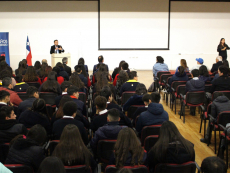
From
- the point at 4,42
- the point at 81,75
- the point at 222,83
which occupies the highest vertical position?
the point at 4,42

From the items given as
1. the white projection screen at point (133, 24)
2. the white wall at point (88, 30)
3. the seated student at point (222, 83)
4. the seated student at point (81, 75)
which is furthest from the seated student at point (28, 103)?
the white projection screen at point (133, 24)

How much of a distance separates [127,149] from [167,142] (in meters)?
0.45

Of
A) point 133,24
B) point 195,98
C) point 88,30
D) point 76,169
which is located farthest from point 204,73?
point 88,30

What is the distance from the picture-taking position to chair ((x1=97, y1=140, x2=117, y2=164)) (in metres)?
3.38

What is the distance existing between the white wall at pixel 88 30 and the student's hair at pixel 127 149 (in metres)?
11.4

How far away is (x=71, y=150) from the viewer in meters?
2.82

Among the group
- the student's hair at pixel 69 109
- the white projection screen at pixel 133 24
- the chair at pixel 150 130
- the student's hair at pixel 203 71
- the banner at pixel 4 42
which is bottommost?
the chair at pixel 150 130

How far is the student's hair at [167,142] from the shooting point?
2.90m

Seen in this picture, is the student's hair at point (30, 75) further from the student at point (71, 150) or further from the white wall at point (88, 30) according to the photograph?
the white wall at point (88, 30)

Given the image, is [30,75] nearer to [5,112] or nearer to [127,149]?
[5,112]

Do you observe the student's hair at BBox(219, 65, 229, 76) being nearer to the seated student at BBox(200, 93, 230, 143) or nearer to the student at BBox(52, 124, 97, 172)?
the seated student at BBox(200, 93, 230, 143)

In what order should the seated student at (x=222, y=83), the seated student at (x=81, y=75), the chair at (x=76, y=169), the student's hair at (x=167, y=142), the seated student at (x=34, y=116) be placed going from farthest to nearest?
the seated student at (x=81, y=75), the seated student at (x=222, y=83), the seated student at (x=34, y=116), the student's hair at (x=167, y=142), the chair at (x=76, y=169)

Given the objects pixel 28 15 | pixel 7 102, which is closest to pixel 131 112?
pixel 7 102

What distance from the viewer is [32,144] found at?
9.64 feet
